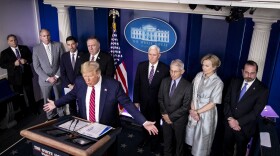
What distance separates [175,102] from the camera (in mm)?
3518

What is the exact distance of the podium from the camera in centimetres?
202

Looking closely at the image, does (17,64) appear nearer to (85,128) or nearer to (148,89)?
(148,89)

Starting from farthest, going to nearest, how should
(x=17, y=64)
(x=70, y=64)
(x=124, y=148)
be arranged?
(x=17, y=64)
(x=70, y=64)
(x=124, y=148)

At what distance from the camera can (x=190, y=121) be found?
3.67 m

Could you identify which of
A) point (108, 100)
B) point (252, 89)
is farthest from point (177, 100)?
point (108, 100)

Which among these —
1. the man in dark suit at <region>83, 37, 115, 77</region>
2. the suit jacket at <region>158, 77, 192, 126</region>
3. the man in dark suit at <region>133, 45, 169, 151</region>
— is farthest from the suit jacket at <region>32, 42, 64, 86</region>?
the suit jacket at <region>158, 77, 192, 126</region>

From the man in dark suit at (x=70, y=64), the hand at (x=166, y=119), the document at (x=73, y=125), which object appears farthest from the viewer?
the man in dark suit at (x=70, y=64)

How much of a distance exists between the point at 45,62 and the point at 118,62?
53.1 inches

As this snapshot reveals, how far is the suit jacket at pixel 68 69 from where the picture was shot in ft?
14.7

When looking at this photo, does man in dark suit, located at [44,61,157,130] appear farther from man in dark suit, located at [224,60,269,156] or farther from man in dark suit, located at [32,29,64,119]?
man in dark suit, located at [32,29,64,119]

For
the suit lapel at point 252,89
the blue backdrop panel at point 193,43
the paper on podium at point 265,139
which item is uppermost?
the blue backdrop panel at point 193,43

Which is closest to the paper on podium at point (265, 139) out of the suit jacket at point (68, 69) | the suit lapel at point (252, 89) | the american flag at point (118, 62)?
the suit lapel at point (252, 89)

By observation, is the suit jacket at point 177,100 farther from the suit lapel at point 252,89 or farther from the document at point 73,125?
the document at point 73,125

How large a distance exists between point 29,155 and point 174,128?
7.69 feet
